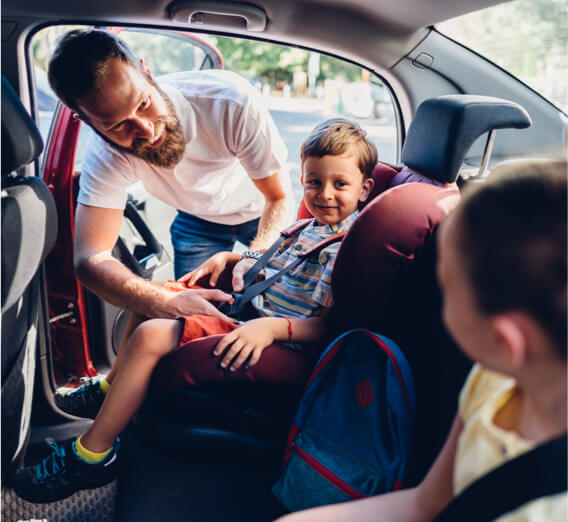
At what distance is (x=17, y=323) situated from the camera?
1543mm

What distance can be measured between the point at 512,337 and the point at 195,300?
4.07 ft

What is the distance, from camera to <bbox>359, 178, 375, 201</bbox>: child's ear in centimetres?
175

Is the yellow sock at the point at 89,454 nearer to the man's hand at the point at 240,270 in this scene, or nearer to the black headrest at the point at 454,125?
the man's hand at the point at 240,270

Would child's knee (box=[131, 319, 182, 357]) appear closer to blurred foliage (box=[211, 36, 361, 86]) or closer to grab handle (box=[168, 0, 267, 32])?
grab handle (box=[168, 0, 267, 32])

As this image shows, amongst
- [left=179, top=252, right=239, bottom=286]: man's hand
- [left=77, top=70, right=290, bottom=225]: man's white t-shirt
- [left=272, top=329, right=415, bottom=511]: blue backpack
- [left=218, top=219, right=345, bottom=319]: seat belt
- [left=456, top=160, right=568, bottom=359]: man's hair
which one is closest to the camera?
[left=456, top=160, right=568, bottom=359]: man's hair

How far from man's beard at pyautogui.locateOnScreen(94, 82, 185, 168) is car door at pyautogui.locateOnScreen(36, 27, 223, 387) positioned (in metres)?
0.29

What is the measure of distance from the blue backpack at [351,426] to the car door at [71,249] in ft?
4.12

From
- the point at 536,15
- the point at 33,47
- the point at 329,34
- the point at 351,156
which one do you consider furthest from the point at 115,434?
the point at 536,15

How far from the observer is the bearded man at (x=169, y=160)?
5.79ft

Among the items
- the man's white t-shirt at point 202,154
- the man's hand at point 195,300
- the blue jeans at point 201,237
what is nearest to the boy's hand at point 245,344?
the man's hand at point 195,300

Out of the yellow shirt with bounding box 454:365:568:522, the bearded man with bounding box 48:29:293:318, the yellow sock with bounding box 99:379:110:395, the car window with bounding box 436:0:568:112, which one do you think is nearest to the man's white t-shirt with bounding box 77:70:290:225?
the bearded man with bounding box 48:29:293:318

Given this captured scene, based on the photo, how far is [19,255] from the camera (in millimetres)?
1352

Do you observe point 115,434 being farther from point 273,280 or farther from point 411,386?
point 411,386

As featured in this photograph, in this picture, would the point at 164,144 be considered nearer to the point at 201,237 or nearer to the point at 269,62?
the point at 201,237
